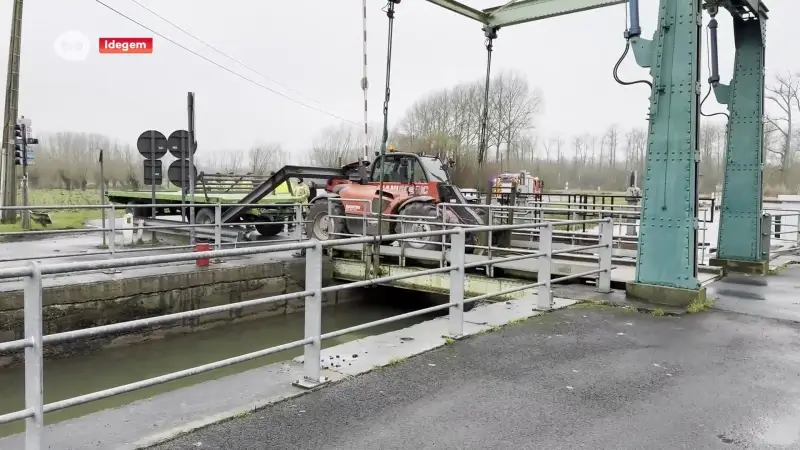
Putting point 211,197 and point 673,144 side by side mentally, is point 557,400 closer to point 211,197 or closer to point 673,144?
point 673,144

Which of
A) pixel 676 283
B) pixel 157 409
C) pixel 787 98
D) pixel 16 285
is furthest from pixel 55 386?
pixel 787 98

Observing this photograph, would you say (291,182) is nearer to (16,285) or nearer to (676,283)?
(16,285)

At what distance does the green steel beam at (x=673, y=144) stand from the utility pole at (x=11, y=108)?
20020 millimetres

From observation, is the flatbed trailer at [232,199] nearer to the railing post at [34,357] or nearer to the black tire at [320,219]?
the black tire at [320,219]

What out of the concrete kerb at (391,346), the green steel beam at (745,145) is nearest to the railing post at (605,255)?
the concrete kerb at (391,346)

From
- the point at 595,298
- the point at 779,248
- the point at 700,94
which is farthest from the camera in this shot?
the point at 779,248

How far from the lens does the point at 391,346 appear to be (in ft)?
19.5

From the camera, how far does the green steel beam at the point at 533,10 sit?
966 centimetres

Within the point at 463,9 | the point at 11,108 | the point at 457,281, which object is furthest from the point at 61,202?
the point at 457,281

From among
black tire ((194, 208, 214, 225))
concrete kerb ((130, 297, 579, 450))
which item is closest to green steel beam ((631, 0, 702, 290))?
concrete kerb ((130, 297, 579, 450))

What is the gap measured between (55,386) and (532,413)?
6749 mm

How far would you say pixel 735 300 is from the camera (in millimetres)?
8586

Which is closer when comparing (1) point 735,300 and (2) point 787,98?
(1) point 735,300

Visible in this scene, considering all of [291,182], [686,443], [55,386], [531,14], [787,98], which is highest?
[787,98]
